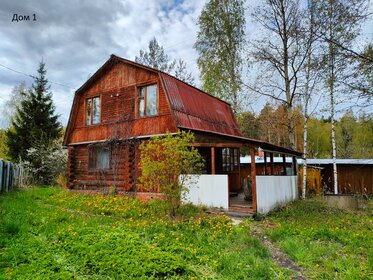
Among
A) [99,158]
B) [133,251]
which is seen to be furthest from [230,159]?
[133,251]

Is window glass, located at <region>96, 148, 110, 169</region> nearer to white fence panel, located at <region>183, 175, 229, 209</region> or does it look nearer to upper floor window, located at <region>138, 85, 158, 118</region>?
upper floor window, located at <region>138, 85, 158, 118</region>

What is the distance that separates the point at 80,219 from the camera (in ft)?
25.0

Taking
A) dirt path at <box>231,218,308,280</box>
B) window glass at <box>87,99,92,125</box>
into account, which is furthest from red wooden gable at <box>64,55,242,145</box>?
dirt path at <box>231,218,308,280</box>

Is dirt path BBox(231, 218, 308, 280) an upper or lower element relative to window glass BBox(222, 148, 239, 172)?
lower

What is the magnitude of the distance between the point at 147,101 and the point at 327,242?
963 centimetres

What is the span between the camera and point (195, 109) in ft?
44.2

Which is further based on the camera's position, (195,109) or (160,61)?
(160,61)

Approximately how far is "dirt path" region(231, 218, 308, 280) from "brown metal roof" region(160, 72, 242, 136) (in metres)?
5.32

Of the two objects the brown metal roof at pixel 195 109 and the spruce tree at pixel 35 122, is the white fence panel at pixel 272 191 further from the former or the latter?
the spruce tree at pixel 35 122

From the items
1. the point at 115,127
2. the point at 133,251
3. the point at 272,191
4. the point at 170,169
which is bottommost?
the point at 133,251

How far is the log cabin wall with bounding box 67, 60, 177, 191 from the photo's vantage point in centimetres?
1243

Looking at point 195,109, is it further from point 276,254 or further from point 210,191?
point 276,254

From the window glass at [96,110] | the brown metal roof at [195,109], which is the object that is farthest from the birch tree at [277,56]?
the window glass at [96,110]

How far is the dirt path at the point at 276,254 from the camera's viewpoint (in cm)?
461
